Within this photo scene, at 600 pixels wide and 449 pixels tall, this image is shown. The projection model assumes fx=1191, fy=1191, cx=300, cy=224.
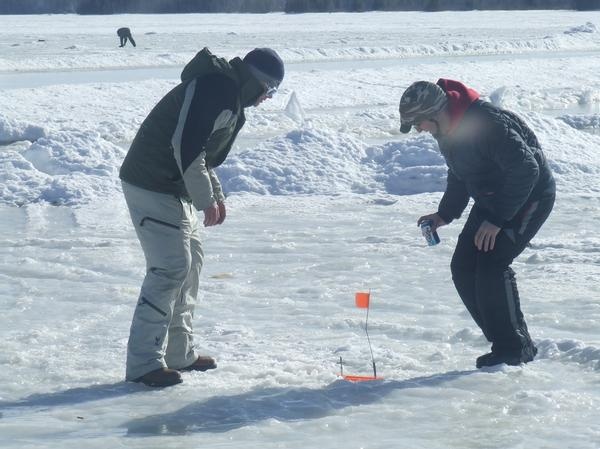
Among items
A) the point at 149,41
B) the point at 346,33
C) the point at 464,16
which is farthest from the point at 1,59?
the point at 464,16

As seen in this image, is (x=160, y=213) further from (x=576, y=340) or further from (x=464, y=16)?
(x=464, y=16)

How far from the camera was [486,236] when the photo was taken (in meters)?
4.91

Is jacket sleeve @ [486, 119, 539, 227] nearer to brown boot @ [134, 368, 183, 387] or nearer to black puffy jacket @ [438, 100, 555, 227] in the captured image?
black puffy jacket @ [438, 100, 555, 227]

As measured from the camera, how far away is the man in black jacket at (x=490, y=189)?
482 cm

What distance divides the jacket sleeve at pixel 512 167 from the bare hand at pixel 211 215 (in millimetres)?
1141

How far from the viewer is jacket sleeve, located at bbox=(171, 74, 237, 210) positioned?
472 centimetres

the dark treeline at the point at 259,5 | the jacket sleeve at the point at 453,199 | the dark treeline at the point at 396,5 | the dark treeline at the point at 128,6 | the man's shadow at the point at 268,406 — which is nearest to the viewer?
the man's shadow at the point at 268,406

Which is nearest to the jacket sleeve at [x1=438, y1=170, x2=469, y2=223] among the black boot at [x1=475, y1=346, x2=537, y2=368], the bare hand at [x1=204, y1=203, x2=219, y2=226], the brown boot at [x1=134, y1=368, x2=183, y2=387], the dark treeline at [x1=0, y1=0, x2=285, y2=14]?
the black boot at [x1=475, y1=346, x2=537, y2=368]

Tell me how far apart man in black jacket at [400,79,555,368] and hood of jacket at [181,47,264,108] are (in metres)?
0.62

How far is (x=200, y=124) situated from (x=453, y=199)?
1.28 meters

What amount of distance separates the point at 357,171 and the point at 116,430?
6941 millimetres

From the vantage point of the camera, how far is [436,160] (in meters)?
11.2

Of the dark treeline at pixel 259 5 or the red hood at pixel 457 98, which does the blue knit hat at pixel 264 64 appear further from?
the dark treeline at pixel 259 5

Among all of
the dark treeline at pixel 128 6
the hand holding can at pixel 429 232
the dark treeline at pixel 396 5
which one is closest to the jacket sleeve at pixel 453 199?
the hand holding can at pixel 429 232
